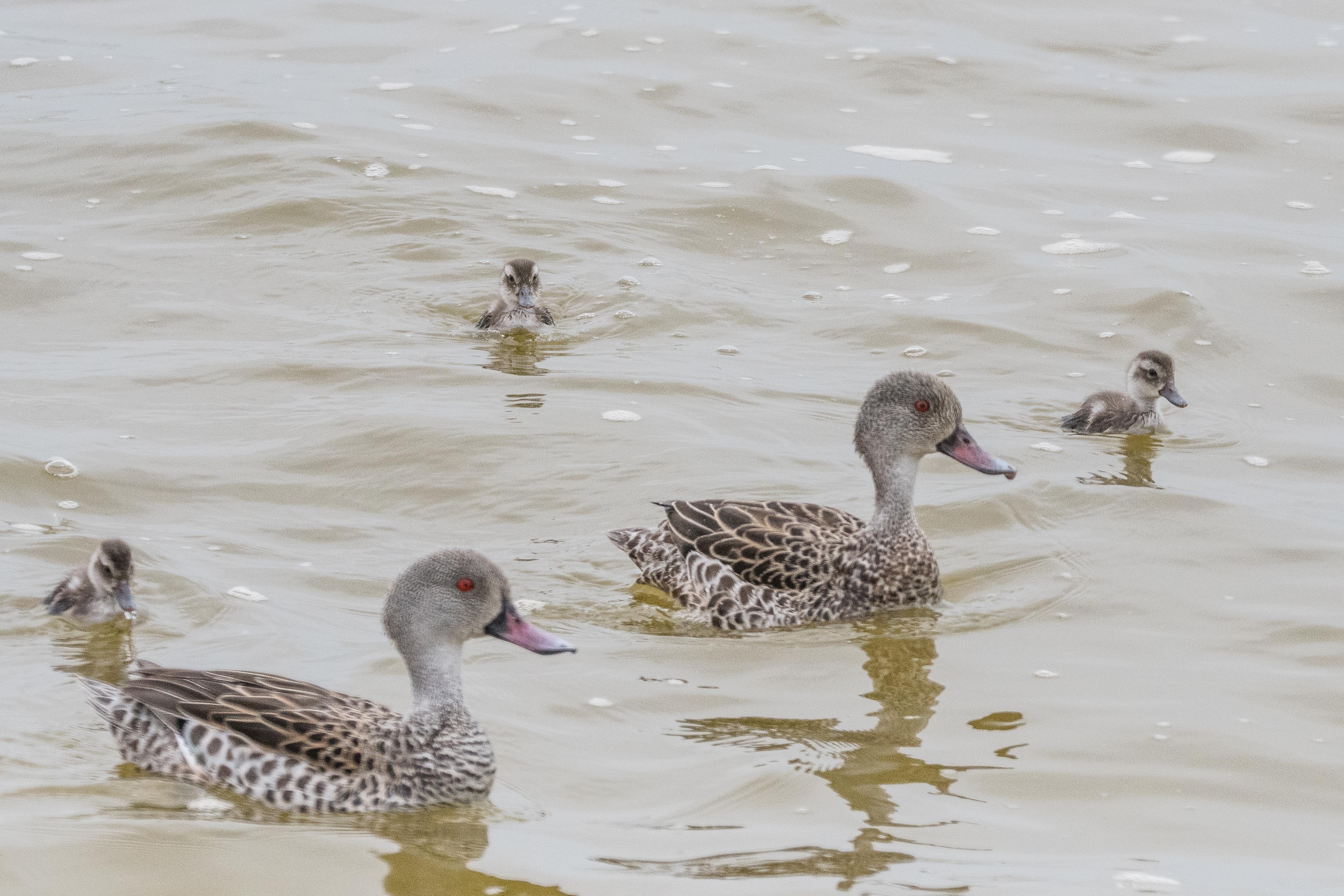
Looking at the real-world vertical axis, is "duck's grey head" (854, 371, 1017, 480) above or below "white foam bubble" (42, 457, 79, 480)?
above

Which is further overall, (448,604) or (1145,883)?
(448,604)

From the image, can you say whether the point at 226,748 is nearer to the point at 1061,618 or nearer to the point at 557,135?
the point at 1061,618

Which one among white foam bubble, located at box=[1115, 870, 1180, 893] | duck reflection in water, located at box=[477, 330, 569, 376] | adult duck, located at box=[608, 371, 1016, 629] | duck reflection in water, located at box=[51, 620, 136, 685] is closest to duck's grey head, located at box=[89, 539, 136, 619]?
duck reflection in water, located at box=[51, 620, 136, 685]

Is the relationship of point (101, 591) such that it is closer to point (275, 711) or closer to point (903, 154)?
point (275, 711)

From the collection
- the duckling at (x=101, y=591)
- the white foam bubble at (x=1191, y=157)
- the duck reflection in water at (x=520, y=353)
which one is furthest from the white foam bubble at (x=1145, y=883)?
the white foam bubble at (x=1191, y=157)

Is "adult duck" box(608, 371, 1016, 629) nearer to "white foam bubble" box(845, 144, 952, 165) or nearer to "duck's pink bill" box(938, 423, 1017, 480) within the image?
"duck's pink bill" box(938, 423, 1017, 480)

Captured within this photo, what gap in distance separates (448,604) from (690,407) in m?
5.62

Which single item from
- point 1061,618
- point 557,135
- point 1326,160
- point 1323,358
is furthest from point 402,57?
point 1061,618

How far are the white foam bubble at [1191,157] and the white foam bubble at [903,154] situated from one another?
2427mm

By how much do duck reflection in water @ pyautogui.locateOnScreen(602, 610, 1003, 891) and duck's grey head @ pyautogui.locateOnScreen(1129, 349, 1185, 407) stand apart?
13.6ft

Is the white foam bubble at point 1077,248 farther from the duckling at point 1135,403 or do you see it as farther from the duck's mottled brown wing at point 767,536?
the duck's mottled brown wing at point 767,536

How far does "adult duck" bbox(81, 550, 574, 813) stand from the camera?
6707 millimetres

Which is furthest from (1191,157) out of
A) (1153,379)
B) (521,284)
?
(521,284)

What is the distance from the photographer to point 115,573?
27.9 ft
